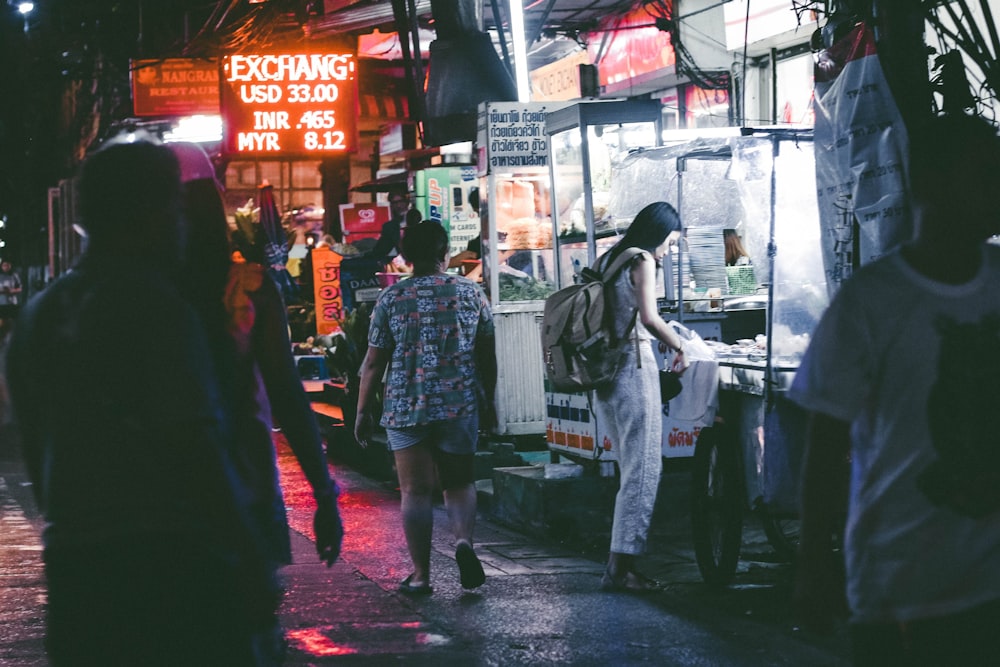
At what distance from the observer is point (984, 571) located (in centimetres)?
275

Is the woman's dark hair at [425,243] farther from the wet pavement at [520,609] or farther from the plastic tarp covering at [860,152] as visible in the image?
the plastic tarp covering at [860,152]

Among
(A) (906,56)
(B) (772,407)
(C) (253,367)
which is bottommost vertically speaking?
(B) (772,407)

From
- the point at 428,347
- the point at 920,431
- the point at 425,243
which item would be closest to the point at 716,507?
the point at 428,347

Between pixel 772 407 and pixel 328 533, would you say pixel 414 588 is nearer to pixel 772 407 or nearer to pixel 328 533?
pixel 772 407

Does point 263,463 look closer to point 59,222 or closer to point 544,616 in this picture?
point 544,616

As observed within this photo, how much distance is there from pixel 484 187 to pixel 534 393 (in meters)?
1.85

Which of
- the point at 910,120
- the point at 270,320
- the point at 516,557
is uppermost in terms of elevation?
the point at 910,120

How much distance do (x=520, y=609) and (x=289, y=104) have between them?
43.2 ft

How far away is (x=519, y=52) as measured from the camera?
11672 millimetres

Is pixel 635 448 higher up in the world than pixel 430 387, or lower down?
lower down

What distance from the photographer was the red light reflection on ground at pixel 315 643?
600cm

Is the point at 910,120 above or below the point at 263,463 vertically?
above

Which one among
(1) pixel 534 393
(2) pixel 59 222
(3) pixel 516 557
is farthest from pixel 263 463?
(2) pixel 59 222

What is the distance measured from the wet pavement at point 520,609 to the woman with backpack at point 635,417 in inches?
9.1
